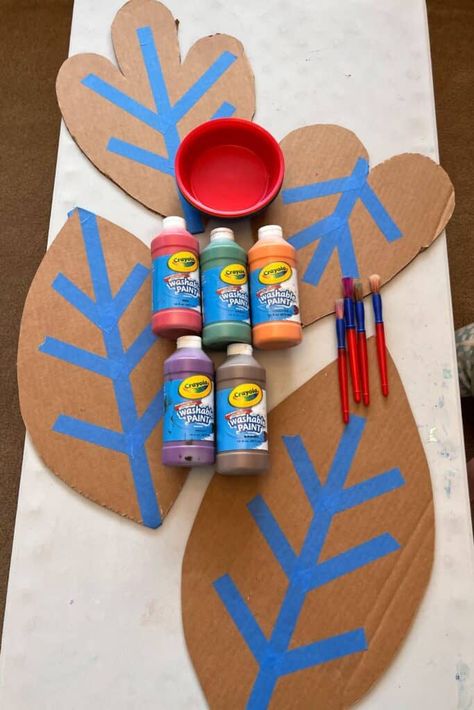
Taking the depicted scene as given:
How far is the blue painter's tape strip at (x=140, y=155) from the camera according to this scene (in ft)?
2.76

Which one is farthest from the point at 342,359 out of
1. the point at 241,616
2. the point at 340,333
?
the point at 241,616

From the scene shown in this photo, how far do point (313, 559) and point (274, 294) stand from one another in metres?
0.34

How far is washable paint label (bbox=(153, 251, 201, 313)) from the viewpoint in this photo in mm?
724

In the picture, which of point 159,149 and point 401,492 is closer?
point 401,492

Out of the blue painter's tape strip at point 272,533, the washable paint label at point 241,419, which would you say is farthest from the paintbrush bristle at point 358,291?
the blue painter's tape strip at point 272,533

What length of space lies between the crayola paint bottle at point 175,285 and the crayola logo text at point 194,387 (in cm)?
8

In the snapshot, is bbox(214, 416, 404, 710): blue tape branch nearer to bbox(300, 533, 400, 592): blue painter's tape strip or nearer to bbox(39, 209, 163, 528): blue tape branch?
bbox(300, 533, 400, 592): blue painter's tape strip

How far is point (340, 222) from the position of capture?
2.68 feet

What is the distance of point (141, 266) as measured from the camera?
2.63 feet

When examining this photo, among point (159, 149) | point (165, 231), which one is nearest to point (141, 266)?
point (165, 231)

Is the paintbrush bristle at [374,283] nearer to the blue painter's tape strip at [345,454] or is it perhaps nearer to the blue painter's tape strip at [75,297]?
the blue painter's tape strip at [345,454]

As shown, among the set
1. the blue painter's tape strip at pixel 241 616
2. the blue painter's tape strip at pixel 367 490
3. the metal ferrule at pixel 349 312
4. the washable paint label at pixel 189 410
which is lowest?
the blue painter's tape strip at pixel 241 616

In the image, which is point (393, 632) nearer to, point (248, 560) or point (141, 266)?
point (248, 560)

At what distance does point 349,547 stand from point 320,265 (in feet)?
1.28
